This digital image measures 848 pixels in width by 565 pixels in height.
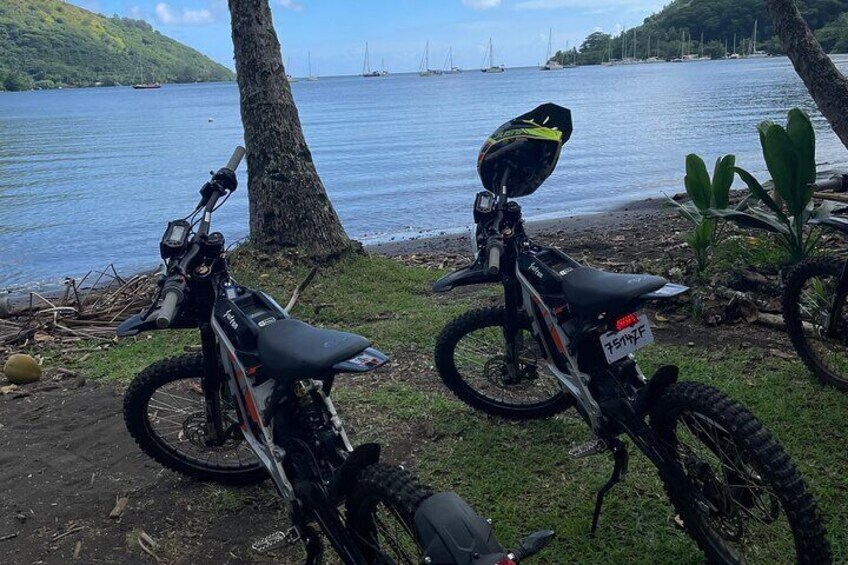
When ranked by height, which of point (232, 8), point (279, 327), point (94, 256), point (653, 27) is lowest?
point (94, 256)

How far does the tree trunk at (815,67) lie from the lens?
7969 millimetres

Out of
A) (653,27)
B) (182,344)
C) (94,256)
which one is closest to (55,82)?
(653,27)

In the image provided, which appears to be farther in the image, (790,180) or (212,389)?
→ (790,180)

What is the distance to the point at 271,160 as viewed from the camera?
8406 mm

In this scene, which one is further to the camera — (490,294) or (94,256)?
(94,256)

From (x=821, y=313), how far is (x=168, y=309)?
3.95 meters

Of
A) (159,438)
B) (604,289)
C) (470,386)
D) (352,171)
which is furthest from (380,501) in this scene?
(352,171)

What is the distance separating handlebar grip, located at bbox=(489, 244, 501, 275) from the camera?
12.8ft

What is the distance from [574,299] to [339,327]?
388 cm

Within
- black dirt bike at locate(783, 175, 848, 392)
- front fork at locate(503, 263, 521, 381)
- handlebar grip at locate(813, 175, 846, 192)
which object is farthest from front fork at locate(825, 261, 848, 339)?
handlebar grip at locate(813, 175, 846, 192)

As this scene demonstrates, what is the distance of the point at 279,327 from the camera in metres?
3.26

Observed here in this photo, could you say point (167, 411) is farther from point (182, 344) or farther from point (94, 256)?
point (94, 256)

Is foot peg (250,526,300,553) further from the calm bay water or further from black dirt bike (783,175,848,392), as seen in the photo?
the calm bay water

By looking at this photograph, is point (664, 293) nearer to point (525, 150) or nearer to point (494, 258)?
point (494, 258)
